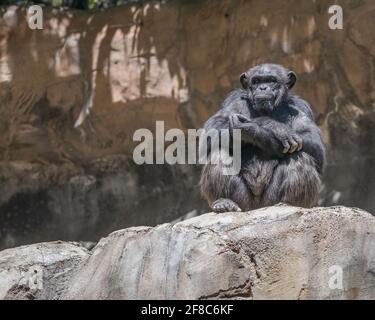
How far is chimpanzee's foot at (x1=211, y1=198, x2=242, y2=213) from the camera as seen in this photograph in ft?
29.7

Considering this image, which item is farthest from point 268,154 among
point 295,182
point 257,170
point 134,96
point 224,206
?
point 134,96

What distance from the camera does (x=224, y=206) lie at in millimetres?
9125

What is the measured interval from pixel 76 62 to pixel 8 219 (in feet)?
7.31

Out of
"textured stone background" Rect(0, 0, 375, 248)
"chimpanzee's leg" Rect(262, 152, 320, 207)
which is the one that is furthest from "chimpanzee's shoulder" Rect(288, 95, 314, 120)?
"textured stone background" Rect(0, 0, 375, 248)

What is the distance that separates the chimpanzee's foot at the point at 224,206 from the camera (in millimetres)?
9062

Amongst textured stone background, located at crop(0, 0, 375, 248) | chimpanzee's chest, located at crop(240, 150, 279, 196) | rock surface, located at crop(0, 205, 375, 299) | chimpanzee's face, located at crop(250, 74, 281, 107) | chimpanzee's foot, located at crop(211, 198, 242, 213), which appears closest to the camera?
rock surface, located at crop(0, 205, 375, 299)

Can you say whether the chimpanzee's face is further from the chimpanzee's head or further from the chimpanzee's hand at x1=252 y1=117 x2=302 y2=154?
the chimpanzee's hand at x1=252 y1=117 x2=302 y2=154

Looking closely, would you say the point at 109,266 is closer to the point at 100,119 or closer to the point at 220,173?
the point at 220,173

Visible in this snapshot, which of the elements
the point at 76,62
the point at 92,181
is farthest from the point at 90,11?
the point at 92,181

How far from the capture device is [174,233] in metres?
8.12

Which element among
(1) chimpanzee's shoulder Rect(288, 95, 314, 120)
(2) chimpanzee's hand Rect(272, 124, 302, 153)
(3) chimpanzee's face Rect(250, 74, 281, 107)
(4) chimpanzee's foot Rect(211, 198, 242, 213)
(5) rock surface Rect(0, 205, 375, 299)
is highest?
(3) chimpanzee's face Rect(250, 74, 281, 107)

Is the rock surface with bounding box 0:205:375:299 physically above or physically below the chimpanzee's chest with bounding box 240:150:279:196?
below

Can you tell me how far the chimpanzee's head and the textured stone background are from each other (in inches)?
107

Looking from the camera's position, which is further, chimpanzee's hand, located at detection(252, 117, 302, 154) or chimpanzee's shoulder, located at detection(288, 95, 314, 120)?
chimpanzee's shoulder, located at detection(288, 95, 314, 120)
